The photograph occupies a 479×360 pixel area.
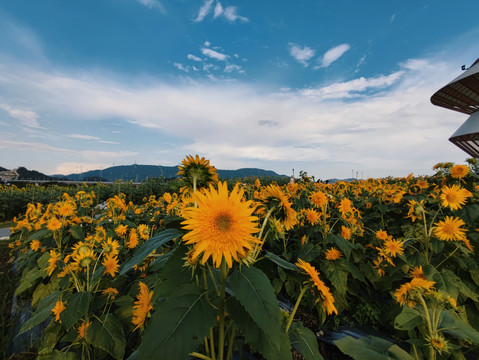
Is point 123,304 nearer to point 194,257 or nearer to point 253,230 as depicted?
point 194,257

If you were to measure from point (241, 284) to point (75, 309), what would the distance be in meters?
1.49

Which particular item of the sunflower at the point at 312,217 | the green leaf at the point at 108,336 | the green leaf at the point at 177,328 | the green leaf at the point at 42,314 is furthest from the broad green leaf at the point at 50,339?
the sunflower at the point at 312,217

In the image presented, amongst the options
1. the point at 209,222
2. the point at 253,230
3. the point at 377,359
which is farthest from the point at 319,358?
the point at 209,222

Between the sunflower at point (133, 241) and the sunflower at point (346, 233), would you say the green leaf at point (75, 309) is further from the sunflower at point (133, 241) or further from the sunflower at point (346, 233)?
the sunflower at point (346, 233)

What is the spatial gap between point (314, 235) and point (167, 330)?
2.64 meters

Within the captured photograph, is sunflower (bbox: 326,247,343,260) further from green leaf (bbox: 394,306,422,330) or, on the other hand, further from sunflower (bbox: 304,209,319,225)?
green leaf (bbox: 394,306,422,330)

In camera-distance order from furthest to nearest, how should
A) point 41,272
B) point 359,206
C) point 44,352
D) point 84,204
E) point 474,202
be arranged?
point 359,206
point 84,204
point 474,202
point 41,272
point 44,352

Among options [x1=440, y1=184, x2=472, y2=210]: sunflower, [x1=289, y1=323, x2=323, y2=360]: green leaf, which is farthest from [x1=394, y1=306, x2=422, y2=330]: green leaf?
[x1=440, y1=184, x2=472, y2=210]: sunflower

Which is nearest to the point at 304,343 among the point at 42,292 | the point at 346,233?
the point at 346,233

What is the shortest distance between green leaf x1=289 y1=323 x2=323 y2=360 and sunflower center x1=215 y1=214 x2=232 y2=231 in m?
0.72

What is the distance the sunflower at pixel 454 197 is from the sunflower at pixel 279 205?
8.20 feet

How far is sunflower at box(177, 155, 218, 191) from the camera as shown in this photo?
50.8 inches

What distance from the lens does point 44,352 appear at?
194 centimetres

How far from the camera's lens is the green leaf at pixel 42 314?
5.59 feet
